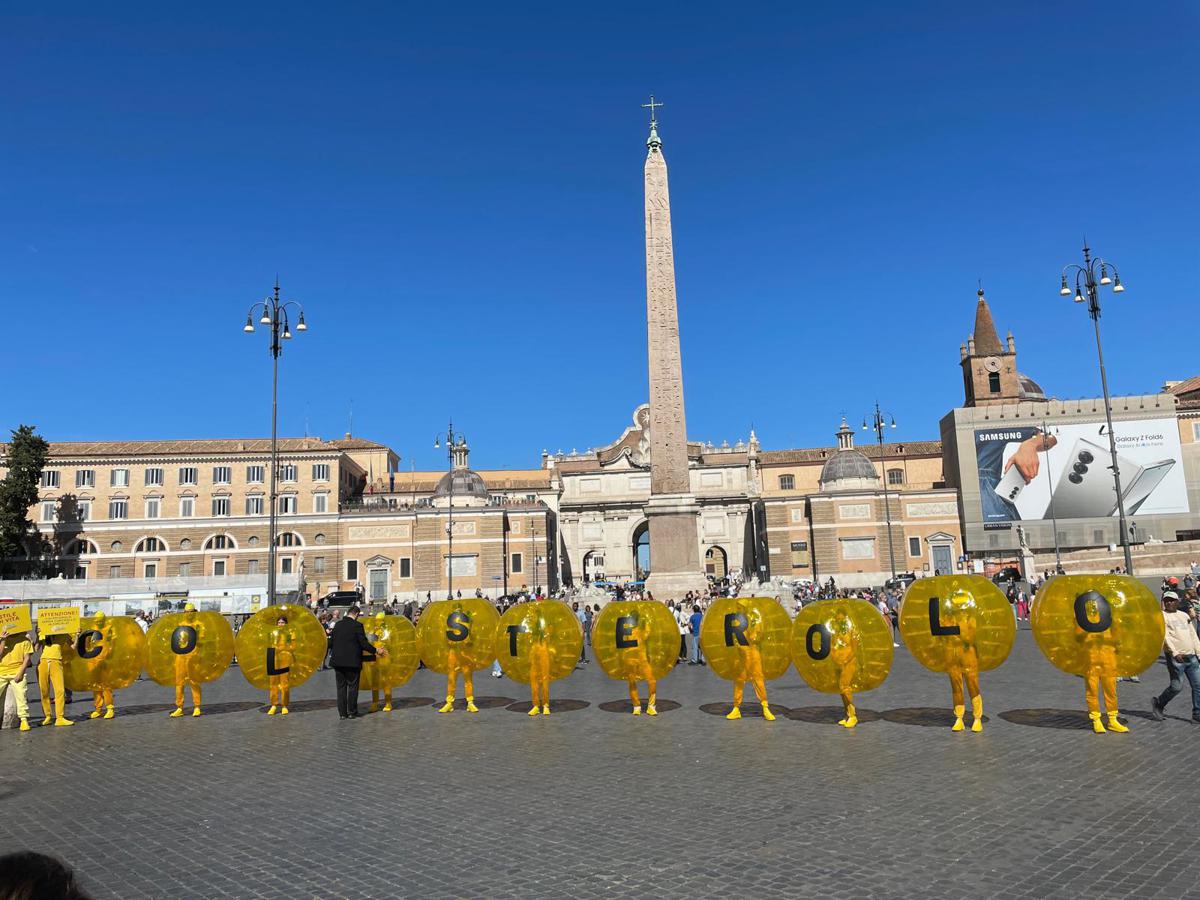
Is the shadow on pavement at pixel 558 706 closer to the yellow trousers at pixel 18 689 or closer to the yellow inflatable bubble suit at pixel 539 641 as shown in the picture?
the yellow inflatable bubble suit at pixel 539 641

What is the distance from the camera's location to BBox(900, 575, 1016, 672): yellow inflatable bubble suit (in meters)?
9.04

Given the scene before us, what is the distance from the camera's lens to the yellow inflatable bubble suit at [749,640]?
10.1m

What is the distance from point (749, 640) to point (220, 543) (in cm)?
4838

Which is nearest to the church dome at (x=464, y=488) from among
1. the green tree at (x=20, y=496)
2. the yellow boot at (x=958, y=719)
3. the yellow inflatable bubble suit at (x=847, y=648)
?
the green tree at (x=20, y=496)

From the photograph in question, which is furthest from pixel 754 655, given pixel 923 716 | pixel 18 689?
pixel 18 689

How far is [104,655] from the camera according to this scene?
38.4 ft

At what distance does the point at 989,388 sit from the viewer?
6166cm


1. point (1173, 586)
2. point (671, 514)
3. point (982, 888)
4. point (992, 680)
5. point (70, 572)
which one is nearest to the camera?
point (982, 888)

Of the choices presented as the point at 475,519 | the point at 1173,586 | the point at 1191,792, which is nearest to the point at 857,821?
the point at 1191,792

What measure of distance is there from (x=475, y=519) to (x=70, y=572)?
23092 mm

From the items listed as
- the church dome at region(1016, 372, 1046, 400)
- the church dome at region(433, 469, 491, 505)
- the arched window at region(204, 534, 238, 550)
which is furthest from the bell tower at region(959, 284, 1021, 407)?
the arched window at region(204, 534, 238, 550)

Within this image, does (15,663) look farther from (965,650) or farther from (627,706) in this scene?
(965,650)

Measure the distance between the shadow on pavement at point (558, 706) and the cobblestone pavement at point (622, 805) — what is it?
1.90ft

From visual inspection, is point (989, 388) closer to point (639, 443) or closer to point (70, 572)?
point (639, 443)
